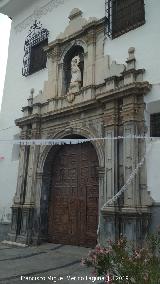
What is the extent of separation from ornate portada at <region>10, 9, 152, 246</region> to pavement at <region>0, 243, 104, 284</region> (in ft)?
1.87

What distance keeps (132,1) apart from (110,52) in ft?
5.03

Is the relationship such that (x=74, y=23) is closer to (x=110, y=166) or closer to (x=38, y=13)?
(x=38, y=13)

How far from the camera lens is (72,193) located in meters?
8.18

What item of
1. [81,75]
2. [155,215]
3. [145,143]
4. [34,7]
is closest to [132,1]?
[81,75]

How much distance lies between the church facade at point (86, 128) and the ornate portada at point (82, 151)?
0.02 meters

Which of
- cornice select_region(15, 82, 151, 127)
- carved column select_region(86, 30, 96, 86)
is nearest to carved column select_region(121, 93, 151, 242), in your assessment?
cornice select_region(15, 82, 151, 127)

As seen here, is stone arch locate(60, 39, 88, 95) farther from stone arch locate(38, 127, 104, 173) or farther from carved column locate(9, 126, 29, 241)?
carved column locate(9, 126, 29, 241)

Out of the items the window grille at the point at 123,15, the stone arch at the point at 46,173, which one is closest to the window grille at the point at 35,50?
the window grille at the point at 123,15

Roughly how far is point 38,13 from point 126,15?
173 inches

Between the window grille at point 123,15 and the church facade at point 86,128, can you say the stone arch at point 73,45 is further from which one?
the window grille at point 123,15

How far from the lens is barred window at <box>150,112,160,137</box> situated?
672cm

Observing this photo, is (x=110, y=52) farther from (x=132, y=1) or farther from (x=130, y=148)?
(x=130, y=148)

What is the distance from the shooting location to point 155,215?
6.10m

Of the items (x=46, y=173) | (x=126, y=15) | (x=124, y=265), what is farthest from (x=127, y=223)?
(x=126, y=15)
